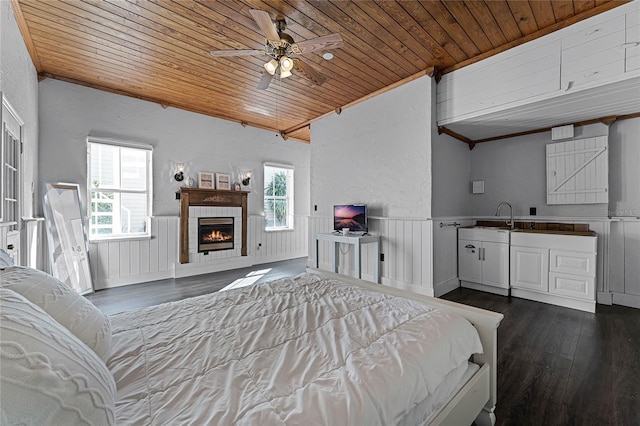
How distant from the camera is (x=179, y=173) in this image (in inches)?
187

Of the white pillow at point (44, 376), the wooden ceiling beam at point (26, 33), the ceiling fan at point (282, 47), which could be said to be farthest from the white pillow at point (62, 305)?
the wooden ceiling beam at point (26, 33)

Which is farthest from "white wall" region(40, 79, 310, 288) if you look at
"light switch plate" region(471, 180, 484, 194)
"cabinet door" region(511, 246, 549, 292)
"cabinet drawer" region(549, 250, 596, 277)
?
"cabinet drawer" region(549, 250, 596, 277)

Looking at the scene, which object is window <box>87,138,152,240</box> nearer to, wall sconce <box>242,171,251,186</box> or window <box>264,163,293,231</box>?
wall sconce <box>242,171,251,186</box>

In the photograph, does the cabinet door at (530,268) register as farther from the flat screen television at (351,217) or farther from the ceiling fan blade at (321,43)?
the ceiling fan blade at (321,43)

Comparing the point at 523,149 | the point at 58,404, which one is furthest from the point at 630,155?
the point at 58,404

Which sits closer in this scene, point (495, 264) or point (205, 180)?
point (495, 264)

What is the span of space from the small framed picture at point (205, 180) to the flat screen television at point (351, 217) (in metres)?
2.41

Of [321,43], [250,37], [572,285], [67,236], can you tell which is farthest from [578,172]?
[67,236]

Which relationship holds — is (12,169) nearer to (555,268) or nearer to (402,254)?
(402,254)

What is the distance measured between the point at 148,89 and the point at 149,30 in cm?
162

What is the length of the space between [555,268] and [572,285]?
23cm

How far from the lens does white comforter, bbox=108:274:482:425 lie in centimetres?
77

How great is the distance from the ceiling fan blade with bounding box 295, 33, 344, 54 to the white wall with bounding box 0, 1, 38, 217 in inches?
91.2

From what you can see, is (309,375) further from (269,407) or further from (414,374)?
(414,374)
